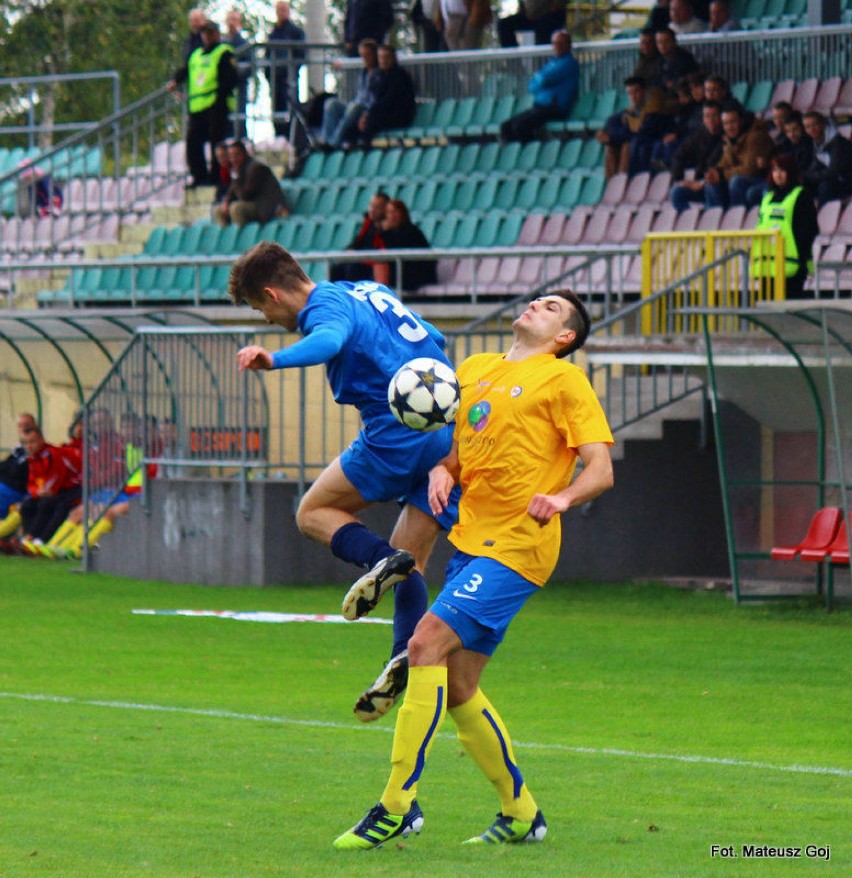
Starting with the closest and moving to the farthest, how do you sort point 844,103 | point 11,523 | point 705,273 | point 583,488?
1. point 583,488
2. point 705,273
3. point 11,523
4. point 844,103

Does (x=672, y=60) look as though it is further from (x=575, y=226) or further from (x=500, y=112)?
(x=500, y=112)

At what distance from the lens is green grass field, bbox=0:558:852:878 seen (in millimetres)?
6445

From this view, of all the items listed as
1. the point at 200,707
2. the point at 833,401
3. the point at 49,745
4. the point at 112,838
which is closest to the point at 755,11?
the point at 833,401

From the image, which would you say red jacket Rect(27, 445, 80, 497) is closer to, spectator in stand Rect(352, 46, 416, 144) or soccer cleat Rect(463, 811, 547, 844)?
spectator in stand Rect(352, 46, 416, 144)

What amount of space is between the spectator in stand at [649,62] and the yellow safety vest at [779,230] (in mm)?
4321

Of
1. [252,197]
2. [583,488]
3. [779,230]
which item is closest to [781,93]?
[779,230]

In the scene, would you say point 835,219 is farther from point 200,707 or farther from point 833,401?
point 200,707

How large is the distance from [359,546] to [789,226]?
34.6ft

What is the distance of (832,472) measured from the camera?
16.6 m

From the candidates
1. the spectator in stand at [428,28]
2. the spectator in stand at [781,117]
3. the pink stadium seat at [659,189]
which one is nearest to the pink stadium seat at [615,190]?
the pink stadium seat at [659,189]

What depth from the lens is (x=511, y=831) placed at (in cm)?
652

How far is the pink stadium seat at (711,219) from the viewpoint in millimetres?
19469

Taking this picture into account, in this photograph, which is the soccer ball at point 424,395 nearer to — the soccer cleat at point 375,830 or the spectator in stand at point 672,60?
the soccer cleat at point 375,830

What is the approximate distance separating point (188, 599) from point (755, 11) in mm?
12226
